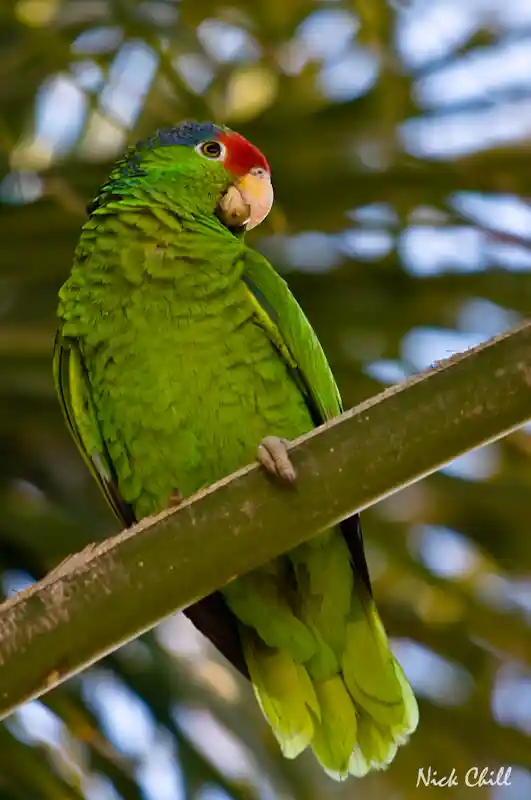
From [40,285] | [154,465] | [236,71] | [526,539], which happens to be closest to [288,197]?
[236,71]

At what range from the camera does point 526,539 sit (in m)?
1.52

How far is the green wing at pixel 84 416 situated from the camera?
4.51 feet

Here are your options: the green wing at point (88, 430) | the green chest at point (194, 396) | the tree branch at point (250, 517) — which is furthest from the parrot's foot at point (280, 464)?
the green wing at point (88, 430)

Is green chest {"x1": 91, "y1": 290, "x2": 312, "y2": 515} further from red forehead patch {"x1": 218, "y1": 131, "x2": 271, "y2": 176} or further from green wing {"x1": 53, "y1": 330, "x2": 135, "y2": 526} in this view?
red forehead patch {"x1": 218, "y1": 131, "x2": 271, "y2": 176}

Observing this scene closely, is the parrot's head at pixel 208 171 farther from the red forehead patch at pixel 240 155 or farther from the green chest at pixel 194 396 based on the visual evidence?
the green chest at pixel 194 396

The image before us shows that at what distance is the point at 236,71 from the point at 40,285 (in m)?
0.49

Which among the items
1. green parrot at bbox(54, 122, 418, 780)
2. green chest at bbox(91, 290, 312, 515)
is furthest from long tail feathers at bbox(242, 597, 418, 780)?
green chest at bbox(91, 290, 312, 515)

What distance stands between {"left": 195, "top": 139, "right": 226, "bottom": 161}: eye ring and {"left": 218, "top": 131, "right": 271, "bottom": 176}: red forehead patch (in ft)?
0.05

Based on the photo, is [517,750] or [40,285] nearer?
[517,750]

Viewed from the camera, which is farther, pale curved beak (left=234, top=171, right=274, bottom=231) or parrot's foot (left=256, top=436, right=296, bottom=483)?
pale curved beak (left=234, top=171, right=274, bottom=231)

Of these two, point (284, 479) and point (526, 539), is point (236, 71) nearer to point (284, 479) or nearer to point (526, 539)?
point (526, 539)

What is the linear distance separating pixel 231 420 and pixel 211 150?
0.49 m

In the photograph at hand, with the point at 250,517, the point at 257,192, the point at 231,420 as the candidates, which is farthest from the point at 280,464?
the point at 257,192

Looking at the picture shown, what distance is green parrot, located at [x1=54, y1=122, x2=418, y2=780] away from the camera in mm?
1280
